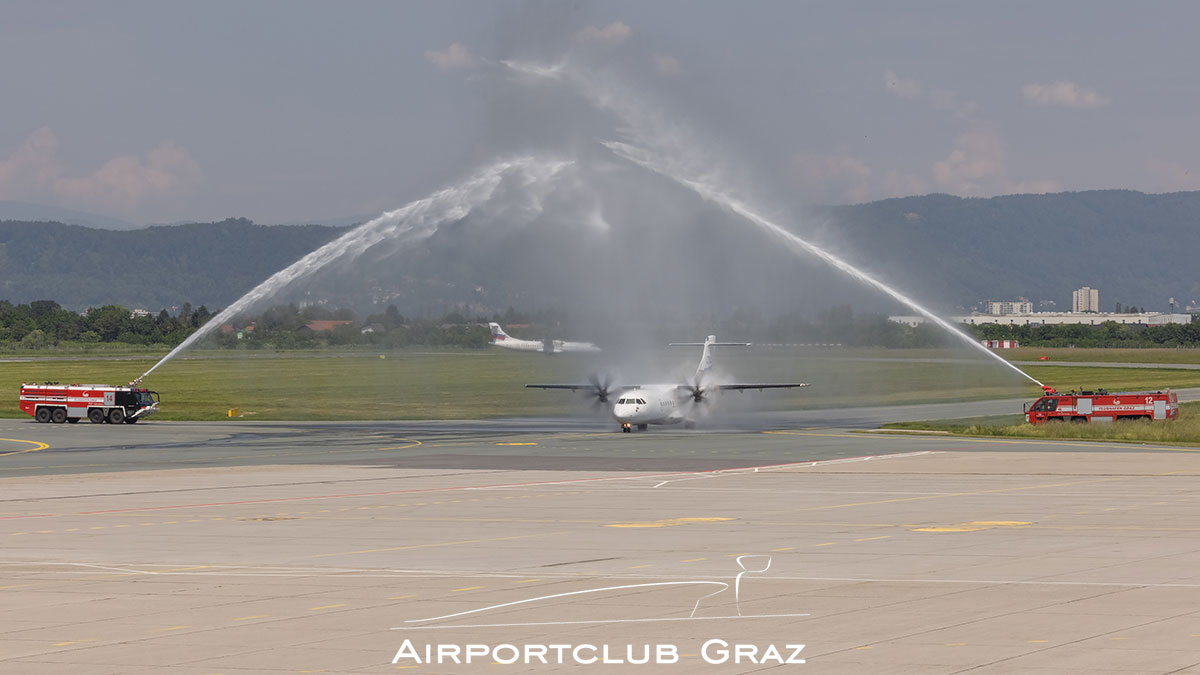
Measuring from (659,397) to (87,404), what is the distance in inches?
1497

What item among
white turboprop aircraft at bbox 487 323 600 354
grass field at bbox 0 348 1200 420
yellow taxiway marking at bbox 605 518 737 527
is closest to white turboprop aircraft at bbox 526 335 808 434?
grass field at bbox 0 348 1200 420

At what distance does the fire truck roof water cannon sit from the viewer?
86.8 metres

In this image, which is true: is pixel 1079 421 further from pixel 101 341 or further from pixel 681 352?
pixel 101 341

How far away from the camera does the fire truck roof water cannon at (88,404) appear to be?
8681 centimetres

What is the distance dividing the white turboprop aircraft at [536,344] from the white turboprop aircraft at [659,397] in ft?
17.3

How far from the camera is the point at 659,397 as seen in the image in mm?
77250

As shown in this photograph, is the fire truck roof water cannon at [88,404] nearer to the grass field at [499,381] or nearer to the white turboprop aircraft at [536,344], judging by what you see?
the grass field at [499,381]

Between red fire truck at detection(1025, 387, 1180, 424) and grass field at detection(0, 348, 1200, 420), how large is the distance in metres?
20.9

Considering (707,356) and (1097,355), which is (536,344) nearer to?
(707,356)

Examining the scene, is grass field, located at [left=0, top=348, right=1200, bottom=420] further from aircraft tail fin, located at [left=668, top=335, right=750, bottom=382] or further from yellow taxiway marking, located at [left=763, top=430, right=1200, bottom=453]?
yellow taxiway marking, located at [left=763, top=430, right=1200, bottom=453]

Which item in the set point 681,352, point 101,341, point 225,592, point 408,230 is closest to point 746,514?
point 225,592

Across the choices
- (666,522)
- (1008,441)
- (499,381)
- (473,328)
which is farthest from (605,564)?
(499,381)

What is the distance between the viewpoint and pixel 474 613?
19297 mm

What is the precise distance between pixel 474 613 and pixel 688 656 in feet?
14.2
